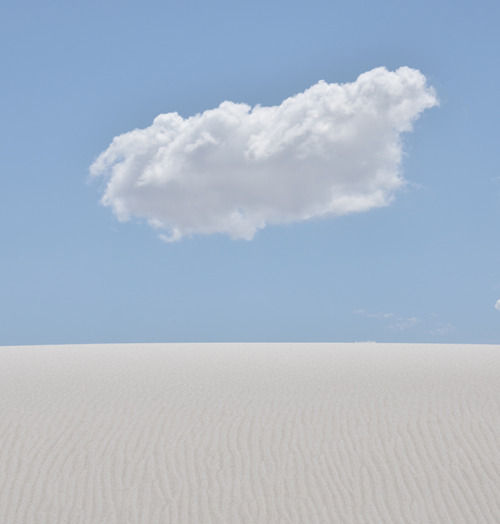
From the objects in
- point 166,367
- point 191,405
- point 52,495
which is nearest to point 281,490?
point 52,495

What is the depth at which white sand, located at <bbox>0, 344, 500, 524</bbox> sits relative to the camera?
11.2m

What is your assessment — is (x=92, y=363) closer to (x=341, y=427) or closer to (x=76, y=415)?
(x=76, y=415)

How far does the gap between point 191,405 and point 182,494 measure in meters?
4.45

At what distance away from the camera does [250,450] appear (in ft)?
42.7

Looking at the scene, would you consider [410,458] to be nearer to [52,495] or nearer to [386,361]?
[52,495]

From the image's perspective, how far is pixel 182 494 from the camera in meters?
11.6

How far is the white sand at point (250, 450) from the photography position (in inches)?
442

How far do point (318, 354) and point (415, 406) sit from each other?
12.5 meters

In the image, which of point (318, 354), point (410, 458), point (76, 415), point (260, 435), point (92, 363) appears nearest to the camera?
point (410, 458)

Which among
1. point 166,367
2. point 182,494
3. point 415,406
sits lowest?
point 182,494

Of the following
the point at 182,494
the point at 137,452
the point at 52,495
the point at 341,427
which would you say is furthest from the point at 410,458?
the point at 52,495

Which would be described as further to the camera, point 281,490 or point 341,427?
point 341,427

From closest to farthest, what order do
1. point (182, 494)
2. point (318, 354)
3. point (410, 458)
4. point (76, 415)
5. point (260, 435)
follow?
point (182, 494), point (410, 458), point (260, 435), point (76, 415), point (318, 354)

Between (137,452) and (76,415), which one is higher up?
(76,415)
